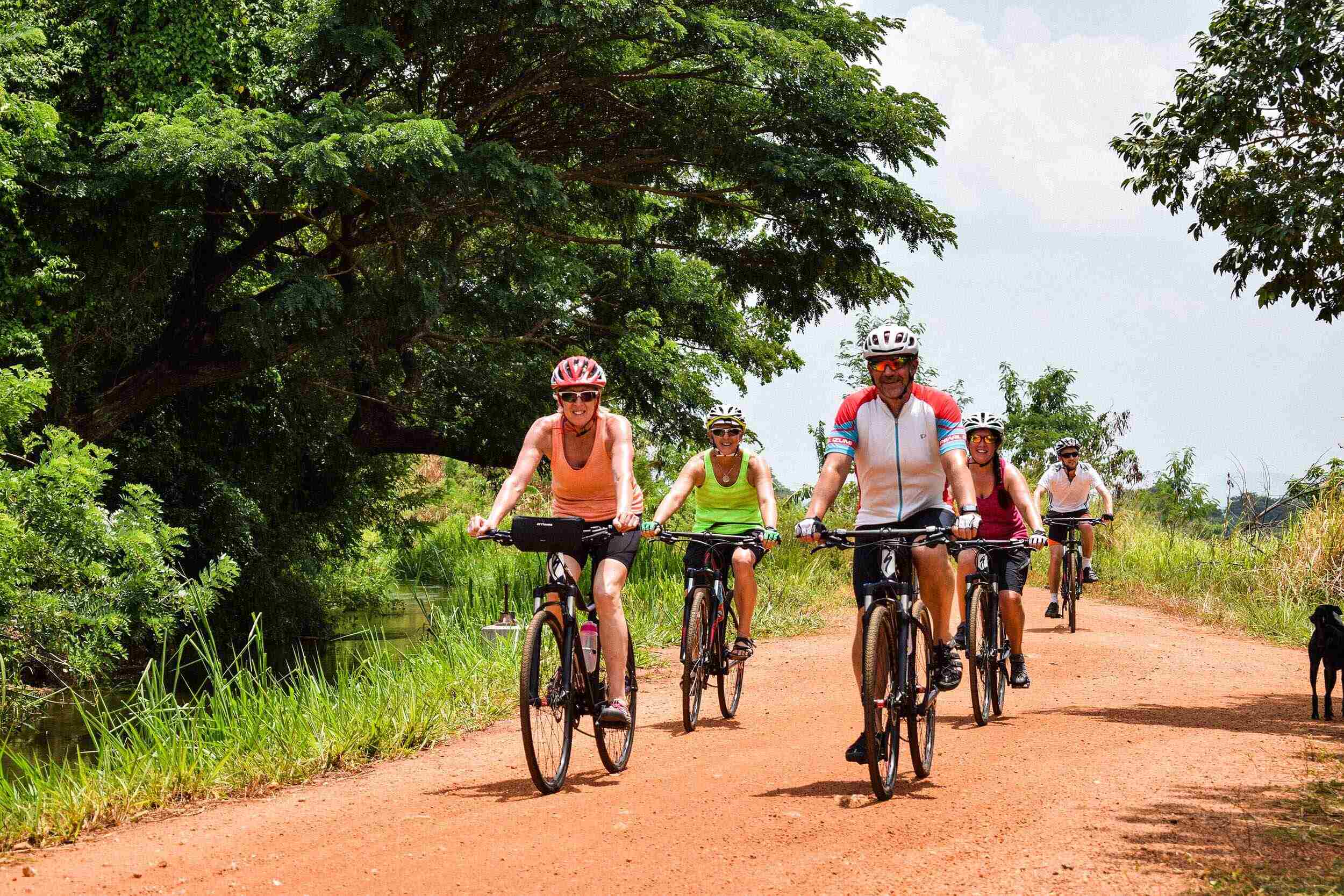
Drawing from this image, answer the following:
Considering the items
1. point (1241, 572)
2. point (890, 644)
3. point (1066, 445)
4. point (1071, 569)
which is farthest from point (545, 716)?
point (1241, 572)

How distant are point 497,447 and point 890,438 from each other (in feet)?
46.9

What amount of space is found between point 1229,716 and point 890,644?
4.32 meters

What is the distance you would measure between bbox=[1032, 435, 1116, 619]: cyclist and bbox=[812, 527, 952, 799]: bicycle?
342 inches

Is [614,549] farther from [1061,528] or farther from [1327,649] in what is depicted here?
[1061,528]

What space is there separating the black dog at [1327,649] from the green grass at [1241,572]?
19.7 ft

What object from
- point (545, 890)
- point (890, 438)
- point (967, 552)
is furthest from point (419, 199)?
point (545, 890)

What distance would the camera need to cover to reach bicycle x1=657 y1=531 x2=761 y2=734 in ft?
28.5

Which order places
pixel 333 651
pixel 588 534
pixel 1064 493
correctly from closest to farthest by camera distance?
1. pixel 588 534
2. pixel 1064 493
3. pixel 333 651

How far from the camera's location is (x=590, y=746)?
337 inches

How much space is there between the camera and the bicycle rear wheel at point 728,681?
9.08m

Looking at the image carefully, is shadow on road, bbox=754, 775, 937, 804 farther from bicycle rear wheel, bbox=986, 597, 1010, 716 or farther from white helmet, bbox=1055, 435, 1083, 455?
white helmet, bbox=1055, 435, 1083, 455

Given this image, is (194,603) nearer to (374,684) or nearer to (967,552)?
(374,684)

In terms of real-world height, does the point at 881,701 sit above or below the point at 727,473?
below

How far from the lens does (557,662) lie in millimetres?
7133
